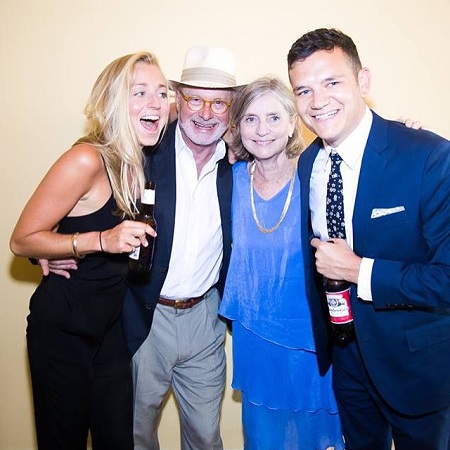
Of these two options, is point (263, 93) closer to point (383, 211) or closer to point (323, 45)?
point (323, 45)

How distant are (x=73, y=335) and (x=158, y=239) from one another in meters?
0.52

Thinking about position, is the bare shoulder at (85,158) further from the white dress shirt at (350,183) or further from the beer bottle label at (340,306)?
the beer bottle label at (340,306)

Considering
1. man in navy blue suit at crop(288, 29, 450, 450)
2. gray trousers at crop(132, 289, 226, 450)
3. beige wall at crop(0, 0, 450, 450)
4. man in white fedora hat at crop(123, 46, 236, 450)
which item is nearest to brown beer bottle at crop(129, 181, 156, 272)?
man in white fedora hat at crop(123, 46, 236, 450)

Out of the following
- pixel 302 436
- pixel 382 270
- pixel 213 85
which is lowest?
pixel 302 436

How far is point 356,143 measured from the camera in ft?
5.45

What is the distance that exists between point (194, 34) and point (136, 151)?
854 mm

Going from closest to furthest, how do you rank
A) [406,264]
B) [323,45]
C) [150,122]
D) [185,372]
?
[406,264] < [323,45] < [150,122] < [185,372]

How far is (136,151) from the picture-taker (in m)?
1.84

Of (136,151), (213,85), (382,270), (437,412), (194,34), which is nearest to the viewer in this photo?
(382,270)

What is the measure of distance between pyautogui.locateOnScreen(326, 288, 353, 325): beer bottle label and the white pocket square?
0.98ft

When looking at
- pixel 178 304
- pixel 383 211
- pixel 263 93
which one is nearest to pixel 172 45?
pixel 263 93

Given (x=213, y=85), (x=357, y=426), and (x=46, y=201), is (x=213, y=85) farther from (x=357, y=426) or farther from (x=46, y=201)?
(x=357, y=426)

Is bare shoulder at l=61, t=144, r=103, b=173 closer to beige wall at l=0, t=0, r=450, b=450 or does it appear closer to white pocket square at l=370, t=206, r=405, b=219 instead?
beige wall at l=0, t=0, r=450, b=450

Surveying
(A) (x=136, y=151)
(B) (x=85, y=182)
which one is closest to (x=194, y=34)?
(A) (x=136, y=151)
